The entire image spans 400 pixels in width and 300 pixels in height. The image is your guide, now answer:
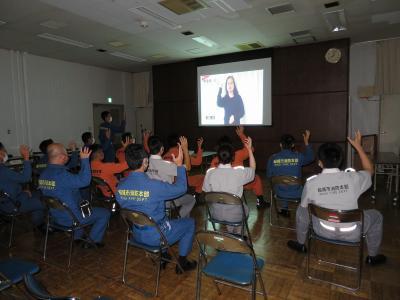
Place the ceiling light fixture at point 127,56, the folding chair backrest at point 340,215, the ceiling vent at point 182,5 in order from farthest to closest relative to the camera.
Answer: the ceiling light fixture at point 127,56
the ceiling vent at point 182,5
the folding chair backrest at point 340,215

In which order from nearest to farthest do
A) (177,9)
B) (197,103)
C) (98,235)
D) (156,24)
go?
(98,235) → (177,9) → (156,24) → (197,103)

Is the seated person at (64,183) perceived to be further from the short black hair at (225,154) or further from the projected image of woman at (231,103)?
the projected image of woman at (231,103)

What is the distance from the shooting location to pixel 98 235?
3314 mm

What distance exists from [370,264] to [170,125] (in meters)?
7.63

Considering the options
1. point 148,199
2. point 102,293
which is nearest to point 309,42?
point 148,199

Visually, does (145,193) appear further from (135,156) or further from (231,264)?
(231,264)

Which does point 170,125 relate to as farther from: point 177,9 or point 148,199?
point 148,199

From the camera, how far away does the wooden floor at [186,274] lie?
2455mm

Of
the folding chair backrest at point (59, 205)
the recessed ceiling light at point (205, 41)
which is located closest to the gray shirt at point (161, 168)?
the folding chair backrest at point (59, 205)

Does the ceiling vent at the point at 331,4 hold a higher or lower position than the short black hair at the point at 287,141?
higher

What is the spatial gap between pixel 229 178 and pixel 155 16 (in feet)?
11.2

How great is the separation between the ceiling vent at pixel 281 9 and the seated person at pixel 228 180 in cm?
287

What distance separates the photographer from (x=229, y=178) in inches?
120

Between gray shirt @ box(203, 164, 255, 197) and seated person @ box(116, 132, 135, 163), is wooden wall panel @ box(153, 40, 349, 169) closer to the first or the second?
seated person @ box(116, 132, 135, 163)
